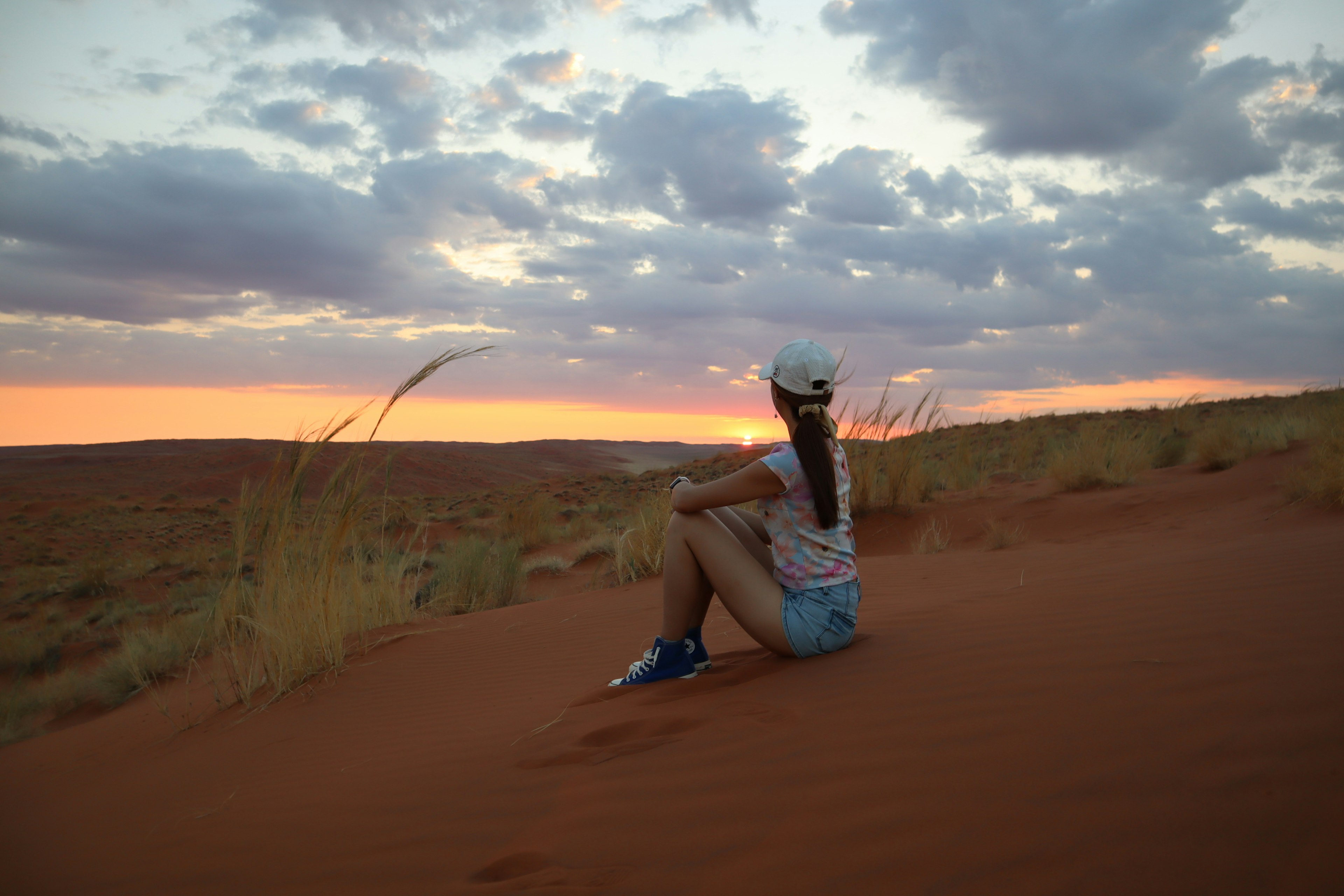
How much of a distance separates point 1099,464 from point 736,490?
29.9ft

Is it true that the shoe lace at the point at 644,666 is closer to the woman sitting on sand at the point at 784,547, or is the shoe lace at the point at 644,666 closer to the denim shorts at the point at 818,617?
the woman sitting on sand at the point at 784,547

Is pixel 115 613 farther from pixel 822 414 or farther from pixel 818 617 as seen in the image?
pixel 822 414

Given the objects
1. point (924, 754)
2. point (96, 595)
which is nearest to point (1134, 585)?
point (924, 754)

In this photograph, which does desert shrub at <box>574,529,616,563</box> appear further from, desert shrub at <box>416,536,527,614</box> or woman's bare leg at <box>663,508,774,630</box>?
woman's bare leg at <box>663,508,774,630</box>

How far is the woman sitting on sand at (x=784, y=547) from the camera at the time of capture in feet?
10.0

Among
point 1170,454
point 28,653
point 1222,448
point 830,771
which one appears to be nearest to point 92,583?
point 28,653

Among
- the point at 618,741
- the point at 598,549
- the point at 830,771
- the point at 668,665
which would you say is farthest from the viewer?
the point at 598,549

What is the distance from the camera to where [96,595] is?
41.6 feet

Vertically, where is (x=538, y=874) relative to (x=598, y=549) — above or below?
above

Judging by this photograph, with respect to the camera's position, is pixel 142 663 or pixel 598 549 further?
pixel 598 549

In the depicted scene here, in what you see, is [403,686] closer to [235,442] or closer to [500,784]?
[500,784]

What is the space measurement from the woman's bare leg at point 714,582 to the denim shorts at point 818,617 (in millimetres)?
42

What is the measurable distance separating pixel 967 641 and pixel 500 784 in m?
1.94

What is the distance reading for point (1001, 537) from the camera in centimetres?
759
